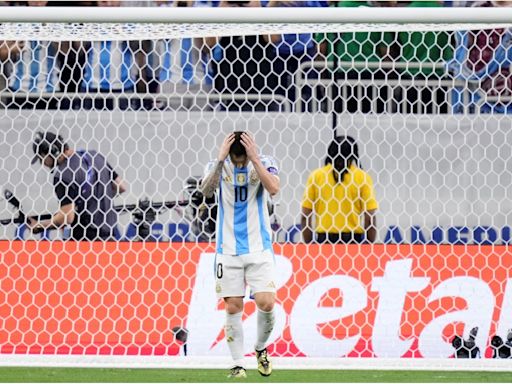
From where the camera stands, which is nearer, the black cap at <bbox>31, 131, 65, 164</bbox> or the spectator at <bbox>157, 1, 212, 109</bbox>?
the black cap at <bbox>31, 131, 65, 164</bbox>

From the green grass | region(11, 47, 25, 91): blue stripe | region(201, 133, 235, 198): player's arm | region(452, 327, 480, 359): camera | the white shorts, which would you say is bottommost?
the green grass

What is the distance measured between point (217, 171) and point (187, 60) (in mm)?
2528

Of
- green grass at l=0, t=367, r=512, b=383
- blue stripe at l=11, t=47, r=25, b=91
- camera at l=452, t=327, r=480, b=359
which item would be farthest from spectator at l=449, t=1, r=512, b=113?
blue stripe at l=11, t=47, r=25, b=91

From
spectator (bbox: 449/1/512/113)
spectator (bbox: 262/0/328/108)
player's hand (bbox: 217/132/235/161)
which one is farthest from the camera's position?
spectator (bbox: 262/0/328/108)

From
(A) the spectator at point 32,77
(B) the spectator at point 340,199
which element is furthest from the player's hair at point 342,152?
(A) the spectator at point 32,77

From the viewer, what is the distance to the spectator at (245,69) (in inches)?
346

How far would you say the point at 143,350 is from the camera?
303 inches

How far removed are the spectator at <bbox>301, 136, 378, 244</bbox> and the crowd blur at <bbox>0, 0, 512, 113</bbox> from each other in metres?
0.41

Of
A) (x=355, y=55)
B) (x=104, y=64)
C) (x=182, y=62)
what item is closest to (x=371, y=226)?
(x=355, y=55)

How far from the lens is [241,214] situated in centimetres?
668

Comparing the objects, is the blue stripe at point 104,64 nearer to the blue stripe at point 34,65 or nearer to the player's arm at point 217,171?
the blue stripe at point 34,65

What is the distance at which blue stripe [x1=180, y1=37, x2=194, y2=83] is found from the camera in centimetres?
898

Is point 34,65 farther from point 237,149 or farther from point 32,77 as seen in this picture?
point 237,149

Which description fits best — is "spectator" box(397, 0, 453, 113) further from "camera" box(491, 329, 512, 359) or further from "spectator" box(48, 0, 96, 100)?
"spectator" box(48, 0, 96, 100)
